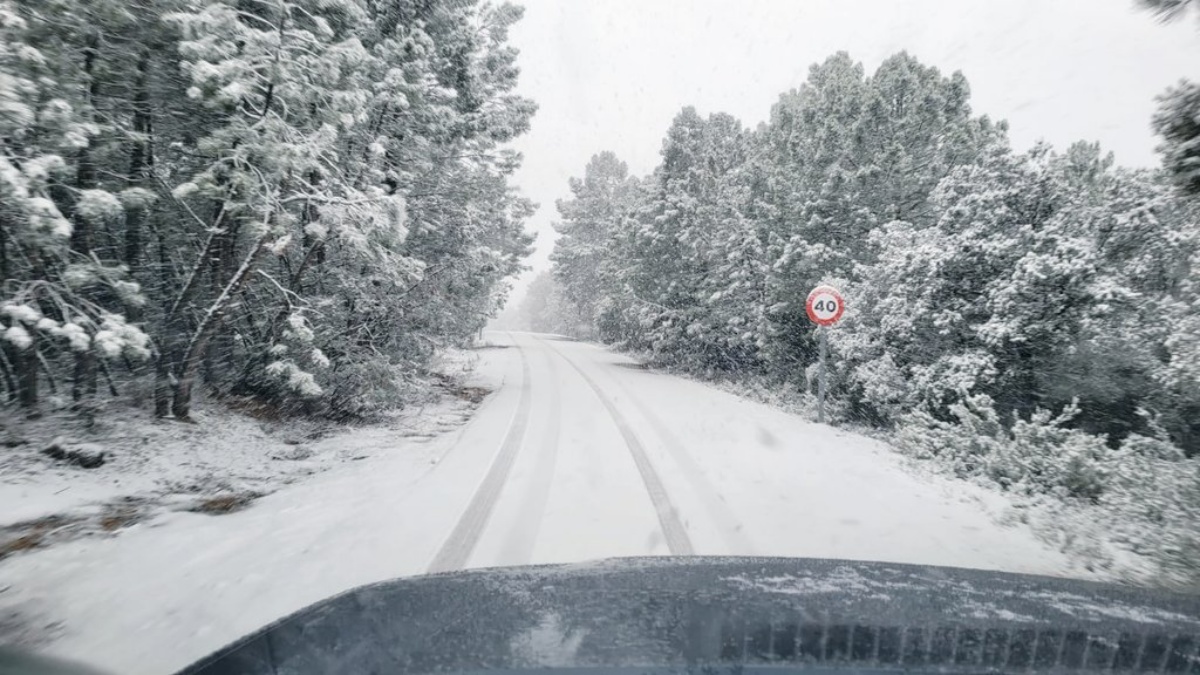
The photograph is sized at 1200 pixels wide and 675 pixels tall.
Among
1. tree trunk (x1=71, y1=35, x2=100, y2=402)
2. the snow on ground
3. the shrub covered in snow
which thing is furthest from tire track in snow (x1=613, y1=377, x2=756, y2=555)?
tree trunk (x1=71, y1=35, x2=100, y2=402)

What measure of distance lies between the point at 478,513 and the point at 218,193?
5.40 meters

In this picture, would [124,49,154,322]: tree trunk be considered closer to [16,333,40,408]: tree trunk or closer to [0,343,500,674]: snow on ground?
[16,333,40,408]: tree trunk

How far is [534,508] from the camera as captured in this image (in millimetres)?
6227

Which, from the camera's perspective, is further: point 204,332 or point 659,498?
point 204,332

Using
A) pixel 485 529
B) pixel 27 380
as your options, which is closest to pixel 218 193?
pixel 27 380

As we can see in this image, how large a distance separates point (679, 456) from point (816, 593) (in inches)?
233

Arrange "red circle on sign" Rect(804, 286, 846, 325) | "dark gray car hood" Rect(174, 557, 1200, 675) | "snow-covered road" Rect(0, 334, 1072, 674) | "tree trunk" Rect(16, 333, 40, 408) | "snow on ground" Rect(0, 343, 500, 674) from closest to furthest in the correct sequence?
"dark gray car hood" Rect(174, 557, 1200, 675)
"snow on ground" Rect(0, 343, 500, 674)
"snow-covered road" Rect(0, 334, 1072, 674)
"tree trunk" Rect(16, 333, 40, 408)
"red circle on sign" Rect(804, 286, 846, 325)

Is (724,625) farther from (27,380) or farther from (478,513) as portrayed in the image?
(27,380)

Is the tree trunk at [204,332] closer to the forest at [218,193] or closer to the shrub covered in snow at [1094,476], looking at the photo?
the forest at [218,193]

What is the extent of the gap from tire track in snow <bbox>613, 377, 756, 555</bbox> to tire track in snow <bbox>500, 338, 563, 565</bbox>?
1.72m

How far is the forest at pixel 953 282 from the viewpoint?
736 centimetres

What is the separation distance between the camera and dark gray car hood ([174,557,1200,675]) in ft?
6.64

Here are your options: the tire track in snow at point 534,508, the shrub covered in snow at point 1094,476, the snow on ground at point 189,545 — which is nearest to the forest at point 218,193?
the snow on ground at point 189,545

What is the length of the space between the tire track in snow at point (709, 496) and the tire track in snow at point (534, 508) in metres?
1.72
